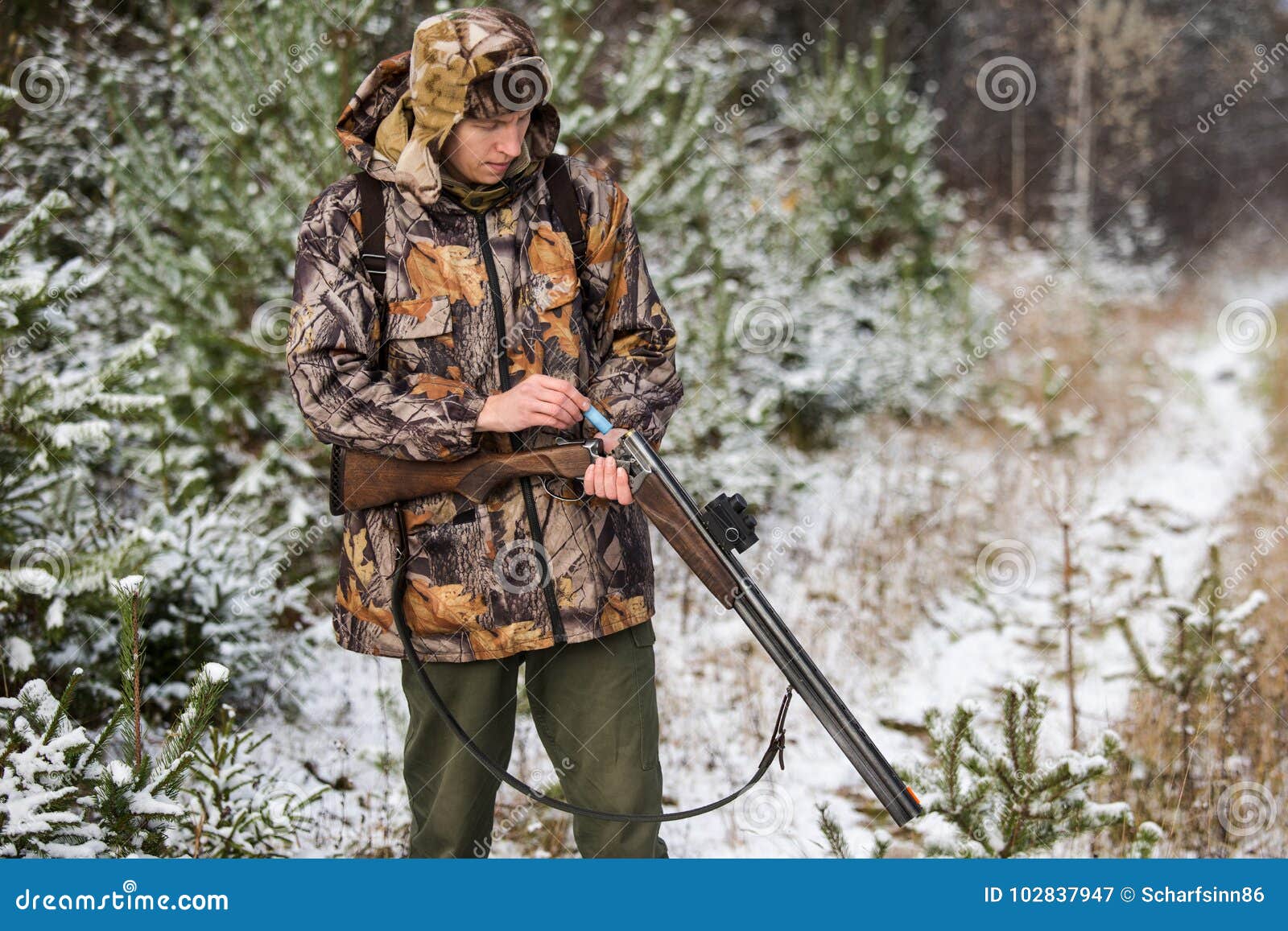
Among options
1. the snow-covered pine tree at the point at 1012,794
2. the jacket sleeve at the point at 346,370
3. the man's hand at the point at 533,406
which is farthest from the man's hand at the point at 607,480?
the snow-covered pine tree at the point at 1012,794

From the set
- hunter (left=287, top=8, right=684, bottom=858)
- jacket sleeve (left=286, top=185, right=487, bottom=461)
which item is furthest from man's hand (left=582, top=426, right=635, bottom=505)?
jacket sleeve (left=286, top=185, right=487, bottom=461)

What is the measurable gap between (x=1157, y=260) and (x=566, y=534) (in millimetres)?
21513

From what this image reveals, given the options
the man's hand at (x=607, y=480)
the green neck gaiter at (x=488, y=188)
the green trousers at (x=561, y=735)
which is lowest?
the green trousers at (x=561, y=735)

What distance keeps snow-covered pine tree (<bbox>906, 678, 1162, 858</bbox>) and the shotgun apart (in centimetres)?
59

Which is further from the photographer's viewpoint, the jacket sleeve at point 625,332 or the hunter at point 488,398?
the jacket sleeve at point 625,332

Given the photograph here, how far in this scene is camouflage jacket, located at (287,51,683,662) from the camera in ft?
7.22

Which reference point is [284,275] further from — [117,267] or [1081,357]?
[1081,357]

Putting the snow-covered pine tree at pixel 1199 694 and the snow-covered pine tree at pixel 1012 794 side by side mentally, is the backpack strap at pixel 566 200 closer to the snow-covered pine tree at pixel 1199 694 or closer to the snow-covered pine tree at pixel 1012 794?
the snow-covered pine tree at pixel 1012 794

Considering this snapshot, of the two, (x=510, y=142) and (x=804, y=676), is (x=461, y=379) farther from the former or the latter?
(x=804, y=676)

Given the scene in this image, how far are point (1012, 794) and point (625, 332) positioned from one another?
1649 millimetres

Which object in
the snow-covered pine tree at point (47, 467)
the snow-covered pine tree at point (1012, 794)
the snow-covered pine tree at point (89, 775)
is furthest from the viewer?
the snow-covered pine tree at point (47, 467)

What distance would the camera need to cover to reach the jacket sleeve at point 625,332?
2365mm

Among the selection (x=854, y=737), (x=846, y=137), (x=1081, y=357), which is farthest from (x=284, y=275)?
(x=1081, y=357)

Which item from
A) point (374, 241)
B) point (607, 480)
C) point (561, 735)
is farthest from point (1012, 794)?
point (374, 241)
